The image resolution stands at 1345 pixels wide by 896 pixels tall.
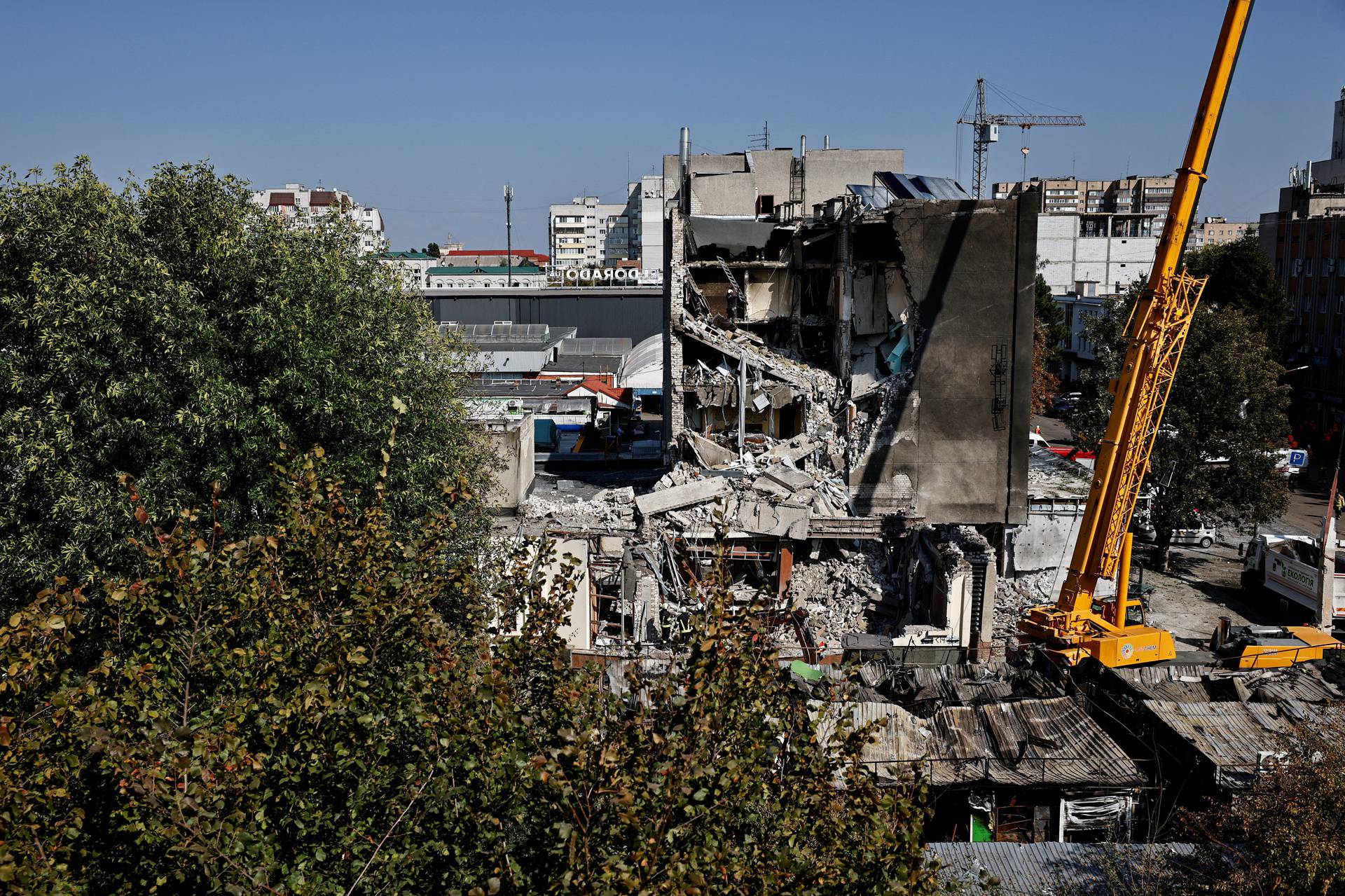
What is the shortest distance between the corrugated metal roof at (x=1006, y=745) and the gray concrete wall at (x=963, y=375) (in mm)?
9186

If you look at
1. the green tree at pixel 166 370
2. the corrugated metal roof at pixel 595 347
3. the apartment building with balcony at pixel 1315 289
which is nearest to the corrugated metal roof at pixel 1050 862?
the green tree at pixel 166 370

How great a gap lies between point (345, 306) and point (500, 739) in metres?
10.9

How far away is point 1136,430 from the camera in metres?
15.9

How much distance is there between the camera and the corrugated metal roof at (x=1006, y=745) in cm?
1171

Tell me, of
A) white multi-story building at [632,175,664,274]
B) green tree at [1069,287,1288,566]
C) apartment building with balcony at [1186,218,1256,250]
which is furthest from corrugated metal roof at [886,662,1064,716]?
apartment building with balcony at [1186,218,1256,250]

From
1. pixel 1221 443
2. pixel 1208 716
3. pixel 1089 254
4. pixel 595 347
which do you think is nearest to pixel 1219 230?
pixel 1089 254

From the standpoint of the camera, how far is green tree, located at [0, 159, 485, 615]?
13039 millimetres

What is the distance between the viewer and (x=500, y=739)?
5633 millimetres

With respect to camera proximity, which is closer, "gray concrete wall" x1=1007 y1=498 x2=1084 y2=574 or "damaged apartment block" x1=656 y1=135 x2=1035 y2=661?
"damaged apartment block" x1=656 y1=135 x2=1035 y2=661

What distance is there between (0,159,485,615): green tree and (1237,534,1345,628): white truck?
53.7 feet

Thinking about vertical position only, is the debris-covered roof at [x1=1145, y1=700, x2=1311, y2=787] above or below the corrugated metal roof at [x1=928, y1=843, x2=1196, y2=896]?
above

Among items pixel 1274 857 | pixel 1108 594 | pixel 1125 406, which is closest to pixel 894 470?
pixel 1108 594

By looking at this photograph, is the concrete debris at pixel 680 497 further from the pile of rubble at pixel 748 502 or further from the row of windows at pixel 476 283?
the row of windows at pixel 476 283

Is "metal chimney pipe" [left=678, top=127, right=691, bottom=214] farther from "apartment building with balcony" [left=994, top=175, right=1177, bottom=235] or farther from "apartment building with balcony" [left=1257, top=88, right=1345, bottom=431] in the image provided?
"apartment building with balcony" [left=994, top=175, right=1177, bottom=235]
